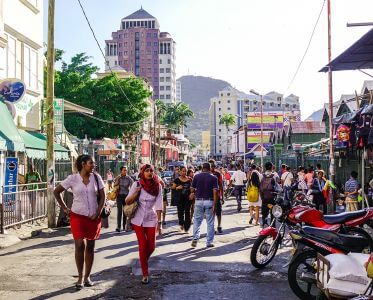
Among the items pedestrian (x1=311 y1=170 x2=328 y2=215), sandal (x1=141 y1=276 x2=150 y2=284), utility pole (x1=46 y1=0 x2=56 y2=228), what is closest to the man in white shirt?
pedestrian (x1=311 y1=170 x2=328 y2=215)

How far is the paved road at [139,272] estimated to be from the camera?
7.00 m

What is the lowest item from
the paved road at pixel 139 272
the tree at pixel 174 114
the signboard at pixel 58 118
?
the paved road at pixel 139 272

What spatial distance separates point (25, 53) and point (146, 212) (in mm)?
14925

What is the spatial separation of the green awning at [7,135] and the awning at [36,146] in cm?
320

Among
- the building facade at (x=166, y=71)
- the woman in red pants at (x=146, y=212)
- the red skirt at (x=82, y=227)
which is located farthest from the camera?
the building facade at (x=166, y=71)

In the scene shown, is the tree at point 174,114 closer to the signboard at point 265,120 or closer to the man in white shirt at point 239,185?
the signboard at point 265,120

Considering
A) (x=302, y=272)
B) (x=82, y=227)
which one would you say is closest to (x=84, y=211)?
(x=82, y=227)

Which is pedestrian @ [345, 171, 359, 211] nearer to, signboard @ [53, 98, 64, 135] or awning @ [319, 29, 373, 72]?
awning @ [319, 29, 373, 72]

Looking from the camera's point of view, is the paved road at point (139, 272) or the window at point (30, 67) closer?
the paved road at point (139, 272)

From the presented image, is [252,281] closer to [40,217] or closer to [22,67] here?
[40,217]

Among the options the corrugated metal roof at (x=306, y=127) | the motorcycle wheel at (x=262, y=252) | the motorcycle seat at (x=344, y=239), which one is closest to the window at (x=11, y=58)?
the motorcycle wheel at (x=262, y=252)

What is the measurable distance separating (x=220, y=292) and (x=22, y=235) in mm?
7020

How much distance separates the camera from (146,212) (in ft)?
25.3

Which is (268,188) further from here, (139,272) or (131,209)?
(131,209)
